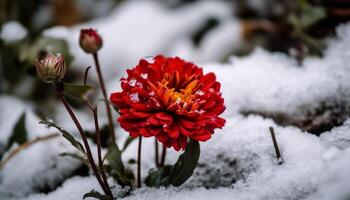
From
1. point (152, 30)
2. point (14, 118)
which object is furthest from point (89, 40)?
point (152, 30)

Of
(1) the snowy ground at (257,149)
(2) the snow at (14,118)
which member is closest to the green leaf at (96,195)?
(1) the snowy ground at (257,149)

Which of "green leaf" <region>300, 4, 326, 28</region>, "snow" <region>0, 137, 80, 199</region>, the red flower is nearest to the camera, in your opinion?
the red flower

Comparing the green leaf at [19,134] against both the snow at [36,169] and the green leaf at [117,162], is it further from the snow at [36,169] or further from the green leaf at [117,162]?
the green leaf at [117,162]

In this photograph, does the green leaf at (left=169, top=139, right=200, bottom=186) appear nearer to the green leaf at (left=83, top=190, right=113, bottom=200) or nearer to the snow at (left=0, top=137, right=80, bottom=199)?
the green leaf at (left=83, top=190, right=113, bottom=200)

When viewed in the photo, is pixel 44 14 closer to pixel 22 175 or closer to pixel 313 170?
pixel 22 175

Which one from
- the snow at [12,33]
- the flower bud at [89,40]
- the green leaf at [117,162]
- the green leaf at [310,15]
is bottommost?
the green leaf at [117,162]

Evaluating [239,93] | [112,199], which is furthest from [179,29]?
[112,199]

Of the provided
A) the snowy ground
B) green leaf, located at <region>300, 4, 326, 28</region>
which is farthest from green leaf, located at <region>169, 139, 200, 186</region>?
green leaf, located at <region>300, 4, 326, 28</region>
